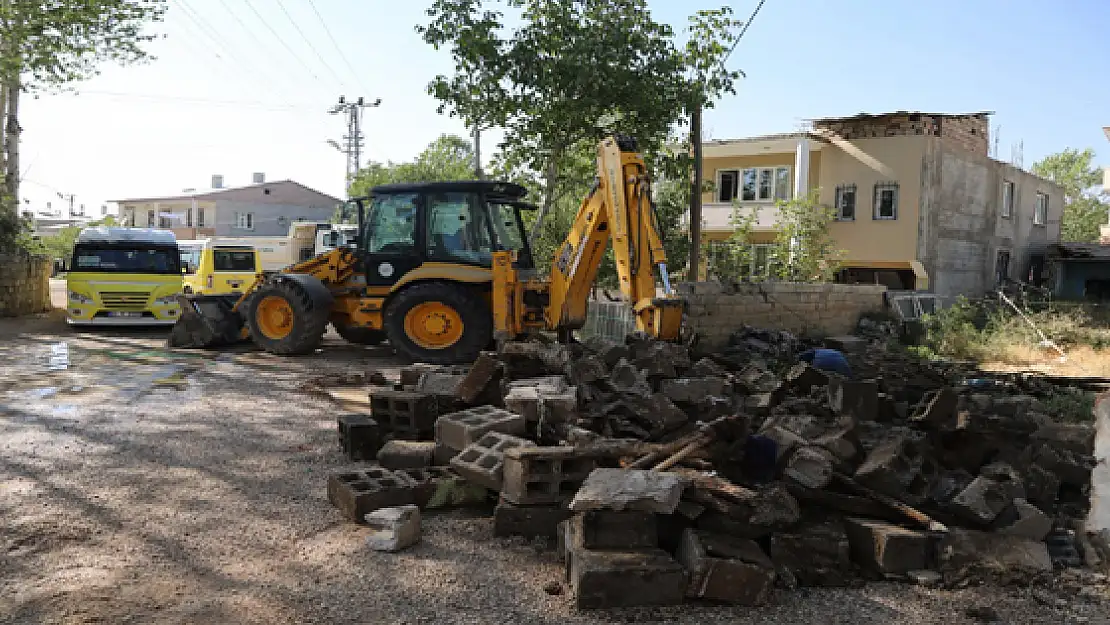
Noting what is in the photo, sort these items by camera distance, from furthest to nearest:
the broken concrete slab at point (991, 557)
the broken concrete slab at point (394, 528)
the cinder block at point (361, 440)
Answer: the cinder block at point (361, 440) → the broken concrete slab at point (394, 528) → the broken concrete slab at point (991, 557)

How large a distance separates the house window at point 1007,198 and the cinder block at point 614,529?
24.2m

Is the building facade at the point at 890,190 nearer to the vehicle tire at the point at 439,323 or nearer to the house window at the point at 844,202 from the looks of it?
the house window at the point at 844,202

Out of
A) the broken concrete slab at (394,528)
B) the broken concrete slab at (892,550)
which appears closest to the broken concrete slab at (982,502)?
the broken concrete slab at (892,550)

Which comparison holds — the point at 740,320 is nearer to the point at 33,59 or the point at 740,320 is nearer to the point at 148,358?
the point at 148,358

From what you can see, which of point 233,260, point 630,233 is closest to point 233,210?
point 233,260

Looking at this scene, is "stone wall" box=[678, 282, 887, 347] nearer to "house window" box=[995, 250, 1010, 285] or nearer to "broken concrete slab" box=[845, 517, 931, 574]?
"broken concrete slab" box=[845, 517, 931, 574]

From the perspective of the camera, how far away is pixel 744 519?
4.07 m

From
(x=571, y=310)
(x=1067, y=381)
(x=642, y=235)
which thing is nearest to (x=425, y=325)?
(x=571, y=310)

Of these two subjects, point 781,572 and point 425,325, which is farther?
point 425,325

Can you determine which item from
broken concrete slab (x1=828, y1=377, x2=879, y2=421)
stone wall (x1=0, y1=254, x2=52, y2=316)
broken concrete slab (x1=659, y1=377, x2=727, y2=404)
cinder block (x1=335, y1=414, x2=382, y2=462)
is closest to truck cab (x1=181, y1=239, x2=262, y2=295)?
stone wall (x1=0, y1=254, x2=52, y2=316)

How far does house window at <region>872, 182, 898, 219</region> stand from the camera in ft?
67.3

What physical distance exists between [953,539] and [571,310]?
21.4 feet

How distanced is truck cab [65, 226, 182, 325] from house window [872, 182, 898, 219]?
17.1 metres

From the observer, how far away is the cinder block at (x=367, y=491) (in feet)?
15.2
